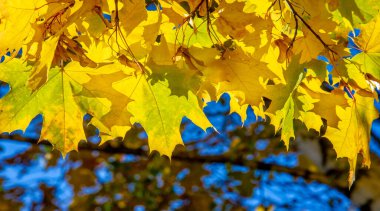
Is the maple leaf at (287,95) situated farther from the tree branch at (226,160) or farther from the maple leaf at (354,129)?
the tree branch at (226,160)

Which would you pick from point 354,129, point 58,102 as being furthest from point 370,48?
point 58,102

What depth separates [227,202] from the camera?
230 inches

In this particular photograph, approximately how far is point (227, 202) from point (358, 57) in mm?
4561

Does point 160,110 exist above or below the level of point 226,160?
above

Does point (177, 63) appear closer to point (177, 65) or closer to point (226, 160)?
point (177, 65)

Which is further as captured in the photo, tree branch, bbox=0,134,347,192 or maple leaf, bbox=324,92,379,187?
tree branch, bbox=0,134,347,192

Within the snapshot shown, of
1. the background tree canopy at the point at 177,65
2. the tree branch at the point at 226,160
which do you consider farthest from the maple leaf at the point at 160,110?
the tree branch at the point at 226,160

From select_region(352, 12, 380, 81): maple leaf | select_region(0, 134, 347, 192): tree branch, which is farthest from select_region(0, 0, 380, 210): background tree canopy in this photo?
select_region(0, 134, 347, 192): tree branch

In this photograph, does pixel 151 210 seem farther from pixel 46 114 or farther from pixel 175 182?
pixel 46 114

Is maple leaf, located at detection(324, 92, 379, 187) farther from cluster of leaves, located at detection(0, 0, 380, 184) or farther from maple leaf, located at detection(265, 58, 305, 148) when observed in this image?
maple leaf, located at detection(265, 58, 305, 148)

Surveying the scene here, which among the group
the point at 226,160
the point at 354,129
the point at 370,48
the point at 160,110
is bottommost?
the point at 226,160

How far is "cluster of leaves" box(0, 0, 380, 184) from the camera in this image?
1235mm

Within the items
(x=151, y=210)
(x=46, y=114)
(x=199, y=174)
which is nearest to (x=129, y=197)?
(x=151, y=210)

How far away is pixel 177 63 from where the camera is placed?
142 cm
